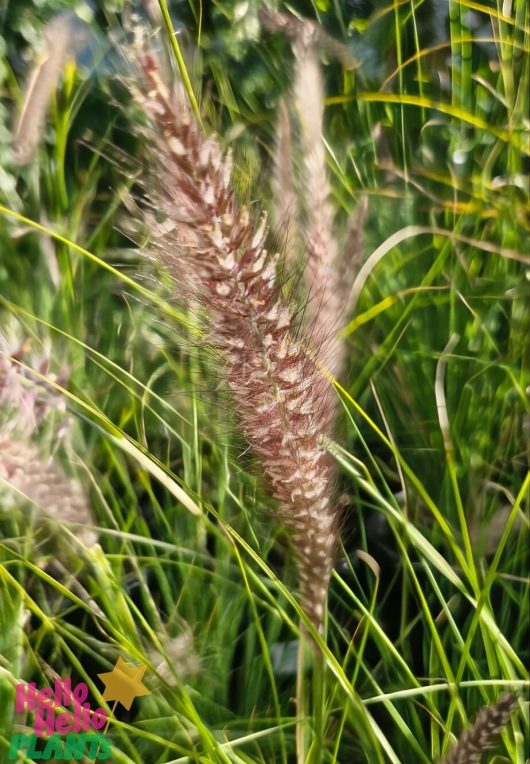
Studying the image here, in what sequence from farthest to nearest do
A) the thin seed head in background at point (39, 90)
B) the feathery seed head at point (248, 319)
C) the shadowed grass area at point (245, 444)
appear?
the thin seed head in background at point (39, 90)
the shadowed grass area at point (245, 444)
the feathery seed head at point (248, 319)

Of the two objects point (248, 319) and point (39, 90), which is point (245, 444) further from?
A: point (39, 90)

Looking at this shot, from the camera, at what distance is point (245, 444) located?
46 centimetres

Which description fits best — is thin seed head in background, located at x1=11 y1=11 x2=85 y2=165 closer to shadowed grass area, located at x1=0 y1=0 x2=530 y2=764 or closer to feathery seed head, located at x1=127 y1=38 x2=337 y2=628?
shadowed grass area, located at x1=0 y1=0 x2=530 y2=764

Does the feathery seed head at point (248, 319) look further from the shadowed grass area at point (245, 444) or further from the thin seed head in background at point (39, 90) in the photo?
the thin seed head in background at point (39, 90)

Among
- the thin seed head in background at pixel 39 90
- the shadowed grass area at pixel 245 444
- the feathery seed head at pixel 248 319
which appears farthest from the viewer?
the thin seed head in background at pixel 39 90

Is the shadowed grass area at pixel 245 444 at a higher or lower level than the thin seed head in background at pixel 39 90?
lower

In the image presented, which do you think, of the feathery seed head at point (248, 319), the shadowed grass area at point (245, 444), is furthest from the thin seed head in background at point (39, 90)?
the feathery seed head at point (248, 319)

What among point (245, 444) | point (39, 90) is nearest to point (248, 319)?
point (245, 444)

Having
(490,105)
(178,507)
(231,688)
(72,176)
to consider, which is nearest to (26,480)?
(178,507)

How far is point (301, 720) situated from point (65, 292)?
0.46 metres

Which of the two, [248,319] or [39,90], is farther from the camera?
[39,90]

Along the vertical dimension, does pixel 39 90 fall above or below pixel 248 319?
above

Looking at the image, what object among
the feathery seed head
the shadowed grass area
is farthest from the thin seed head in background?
the feathery seed head

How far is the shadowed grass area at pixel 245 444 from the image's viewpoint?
506 millimetres
